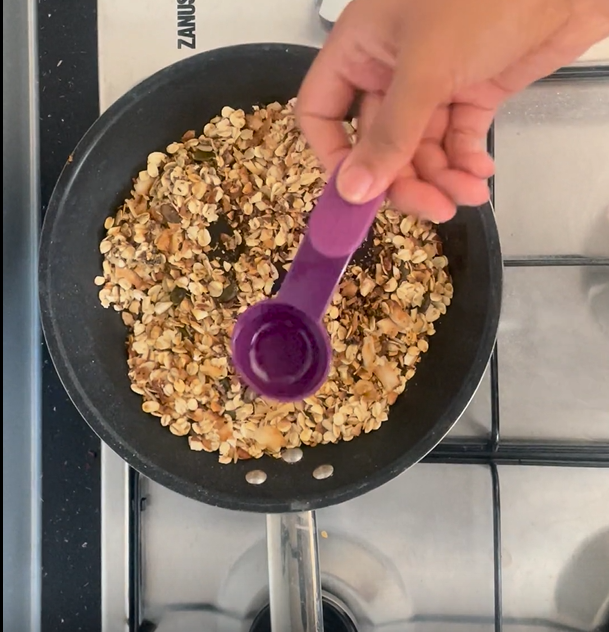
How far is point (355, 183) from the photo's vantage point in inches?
19.6

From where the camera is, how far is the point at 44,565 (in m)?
0.77

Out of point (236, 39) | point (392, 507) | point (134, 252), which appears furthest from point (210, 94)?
point (392, 507)

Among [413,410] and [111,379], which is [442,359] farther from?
[111,379]

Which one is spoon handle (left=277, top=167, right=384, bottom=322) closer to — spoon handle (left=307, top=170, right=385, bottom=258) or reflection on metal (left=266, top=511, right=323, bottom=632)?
spoon handle (left=307, top=170, right=385, bottom=258)

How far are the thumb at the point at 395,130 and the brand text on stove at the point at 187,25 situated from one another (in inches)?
13.6

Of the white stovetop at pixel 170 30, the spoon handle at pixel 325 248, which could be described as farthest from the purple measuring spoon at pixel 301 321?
the white stovetop at pixel 170 30

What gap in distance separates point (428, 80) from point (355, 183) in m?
0.09

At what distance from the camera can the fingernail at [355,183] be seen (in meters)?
0.49

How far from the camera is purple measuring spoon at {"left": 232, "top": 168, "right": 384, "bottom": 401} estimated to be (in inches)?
21.7

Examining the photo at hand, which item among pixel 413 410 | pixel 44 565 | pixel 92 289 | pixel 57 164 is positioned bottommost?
pixel 44 565

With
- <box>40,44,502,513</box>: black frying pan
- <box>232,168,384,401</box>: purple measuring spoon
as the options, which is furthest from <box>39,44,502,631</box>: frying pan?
<box>232,168,384,401</box>: purple measuring spoon

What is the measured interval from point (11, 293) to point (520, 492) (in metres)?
0.61

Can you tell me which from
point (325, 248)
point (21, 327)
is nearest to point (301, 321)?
point (325, 248)

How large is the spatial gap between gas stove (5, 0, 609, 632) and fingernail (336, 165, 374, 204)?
28 centimetres
